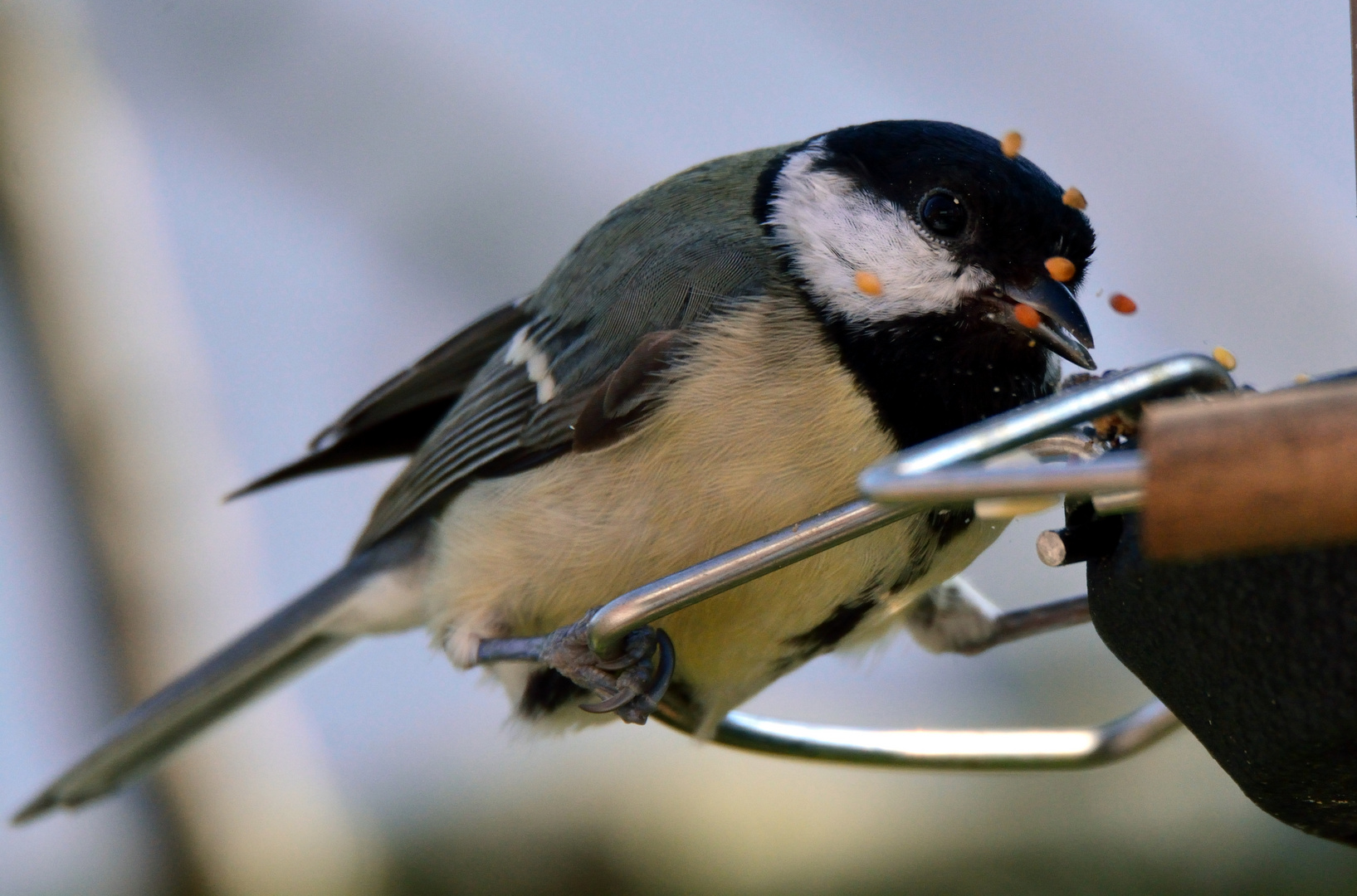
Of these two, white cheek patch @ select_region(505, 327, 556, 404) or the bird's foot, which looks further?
white cheek patch @ select_region(505, 327, 556, 404)

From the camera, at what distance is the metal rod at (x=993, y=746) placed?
5.81ft

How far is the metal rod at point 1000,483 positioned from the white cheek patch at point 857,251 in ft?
2.73

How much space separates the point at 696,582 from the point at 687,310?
0.62m

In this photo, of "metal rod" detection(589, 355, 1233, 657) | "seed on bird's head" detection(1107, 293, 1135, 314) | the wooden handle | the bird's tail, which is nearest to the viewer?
the wooden handle

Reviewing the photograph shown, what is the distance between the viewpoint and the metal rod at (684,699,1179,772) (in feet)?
5.81

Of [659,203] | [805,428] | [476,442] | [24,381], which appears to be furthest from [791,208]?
[24,381]

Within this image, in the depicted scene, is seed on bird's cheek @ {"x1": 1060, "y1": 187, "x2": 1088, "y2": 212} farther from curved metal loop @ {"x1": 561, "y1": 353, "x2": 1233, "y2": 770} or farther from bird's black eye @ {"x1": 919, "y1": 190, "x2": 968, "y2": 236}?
curved metal loop @ {"x1": 561, "y1": 353, "x2": 1233, "y2": 770}

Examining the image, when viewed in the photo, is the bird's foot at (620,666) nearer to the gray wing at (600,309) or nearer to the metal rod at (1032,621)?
the gray wing at (600,309)

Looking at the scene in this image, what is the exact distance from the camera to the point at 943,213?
5.48 feet

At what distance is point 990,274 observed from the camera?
5.32ft

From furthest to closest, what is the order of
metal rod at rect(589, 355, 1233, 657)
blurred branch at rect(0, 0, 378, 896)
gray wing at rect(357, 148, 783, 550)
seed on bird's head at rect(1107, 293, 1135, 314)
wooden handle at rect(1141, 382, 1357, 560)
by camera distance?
blurred branch at rect(0, 0, 378, 896)
gray wing at rect(357, 148, 783, 550)
seed on bird's head at rect(1107, 293, 1135, 314)
metal rod at rect(589, 355, 1233, 657)
wooden handle at rect(1141, 382, 1357, 560)

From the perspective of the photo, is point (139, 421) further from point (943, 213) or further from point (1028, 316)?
point (1028, 316)

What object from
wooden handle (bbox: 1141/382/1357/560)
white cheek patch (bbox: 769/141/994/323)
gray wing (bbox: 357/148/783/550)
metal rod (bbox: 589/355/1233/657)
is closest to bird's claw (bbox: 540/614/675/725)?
metal rod (bbox: 589/355/1233/657)

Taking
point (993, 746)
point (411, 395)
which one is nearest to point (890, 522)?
point (993, 746)
